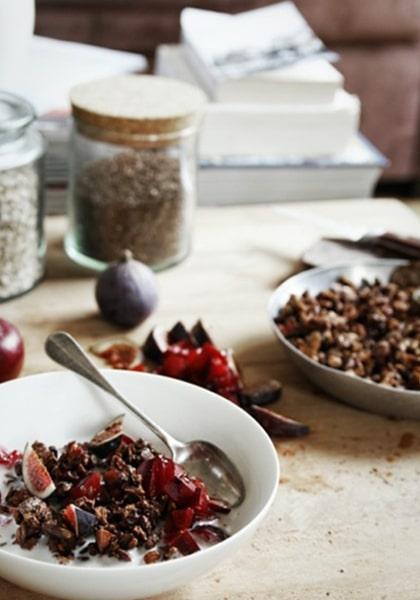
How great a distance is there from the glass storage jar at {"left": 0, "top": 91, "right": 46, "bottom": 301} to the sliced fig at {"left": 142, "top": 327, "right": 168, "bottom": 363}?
217 mm

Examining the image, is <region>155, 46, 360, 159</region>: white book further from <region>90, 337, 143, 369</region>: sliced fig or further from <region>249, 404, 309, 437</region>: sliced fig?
<region>249, 404, 309, 437</region>: sliced fig

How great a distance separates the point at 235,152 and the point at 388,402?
2.66 feet

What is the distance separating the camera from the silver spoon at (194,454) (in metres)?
1.03

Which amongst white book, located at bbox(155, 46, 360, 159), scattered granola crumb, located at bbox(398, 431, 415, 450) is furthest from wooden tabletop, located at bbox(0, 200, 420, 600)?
white book, located at bbox(155, 46, 360, 159)

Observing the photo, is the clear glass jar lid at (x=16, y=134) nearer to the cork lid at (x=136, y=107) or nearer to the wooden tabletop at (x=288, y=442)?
the cork lid at (x=136, y=107)

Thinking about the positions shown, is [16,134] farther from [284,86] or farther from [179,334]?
[284,86]

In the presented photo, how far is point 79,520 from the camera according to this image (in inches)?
36.7

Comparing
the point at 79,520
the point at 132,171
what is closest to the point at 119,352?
the point at 132,171

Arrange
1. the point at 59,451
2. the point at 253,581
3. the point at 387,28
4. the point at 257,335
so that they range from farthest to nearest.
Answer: the point at 387,28, the point at 257,335, the point at 59,451, the point at 253,581

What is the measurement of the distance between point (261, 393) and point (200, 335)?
0.47 feet

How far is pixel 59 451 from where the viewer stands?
1.08m

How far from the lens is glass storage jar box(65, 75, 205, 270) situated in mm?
1460

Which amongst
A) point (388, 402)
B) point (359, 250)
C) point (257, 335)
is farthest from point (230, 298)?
point (388, 402)

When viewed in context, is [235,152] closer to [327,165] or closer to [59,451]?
[327,165]
